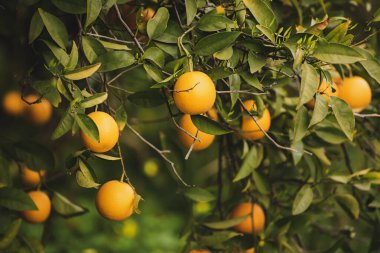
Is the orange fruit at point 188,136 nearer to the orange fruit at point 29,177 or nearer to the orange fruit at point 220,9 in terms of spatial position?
the orange fruit at point 220,9

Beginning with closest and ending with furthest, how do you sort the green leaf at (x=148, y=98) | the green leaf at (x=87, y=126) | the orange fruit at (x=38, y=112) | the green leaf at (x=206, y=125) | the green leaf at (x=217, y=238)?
the green leaf at (x=87, y=126) → the green leaf at (x=206, y=125) → the green leaf at (x=148, y=98) → the green leaf at (x=217, y=238) → the orange fruit at (x=38, y=112)

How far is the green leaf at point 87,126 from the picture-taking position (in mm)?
846

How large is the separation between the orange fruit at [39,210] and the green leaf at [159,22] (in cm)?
46

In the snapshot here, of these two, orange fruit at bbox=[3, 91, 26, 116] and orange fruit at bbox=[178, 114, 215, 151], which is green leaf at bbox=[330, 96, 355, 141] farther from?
orange fruit at bbox=[3, 91, 26, 116]

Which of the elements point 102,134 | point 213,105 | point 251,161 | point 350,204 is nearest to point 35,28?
point 102,134

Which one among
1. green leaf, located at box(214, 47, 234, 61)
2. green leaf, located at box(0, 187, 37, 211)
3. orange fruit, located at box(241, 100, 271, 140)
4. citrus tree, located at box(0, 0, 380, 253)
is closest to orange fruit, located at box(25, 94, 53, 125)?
citrus tree, located at box(0, 0, 380, 253)

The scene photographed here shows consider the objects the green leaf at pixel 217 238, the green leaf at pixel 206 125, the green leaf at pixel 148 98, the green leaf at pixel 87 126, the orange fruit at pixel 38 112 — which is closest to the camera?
the green leaf at pixel 87 126

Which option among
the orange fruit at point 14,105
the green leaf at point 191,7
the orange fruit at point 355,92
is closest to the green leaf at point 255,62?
the green leaf at point 191,7

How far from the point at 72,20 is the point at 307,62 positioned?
1.76 ft

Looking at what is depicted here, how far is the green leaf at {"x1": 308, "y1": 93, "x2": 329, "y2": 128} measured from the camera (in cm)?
88

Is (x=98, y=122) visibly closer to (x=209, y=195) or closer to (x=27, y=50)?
(x=209, y=195)

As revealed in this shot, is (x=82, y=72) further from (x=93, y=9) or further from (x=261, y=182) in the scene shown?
(x=261, y=182)

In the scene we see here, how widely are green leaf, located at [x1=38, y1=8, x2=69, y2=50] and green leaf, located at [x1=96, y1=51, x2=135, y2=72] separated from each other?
0.09m

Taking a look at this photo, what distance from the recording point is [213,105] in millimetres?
1156
